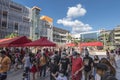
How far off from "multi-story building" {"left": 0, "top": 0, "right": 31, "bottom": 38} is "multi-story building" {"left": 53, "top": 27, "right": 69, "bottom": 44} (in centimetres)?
3043

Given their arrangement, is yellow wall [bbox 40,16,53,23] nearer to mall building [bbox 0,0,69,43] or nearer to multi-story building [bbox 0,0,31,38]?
Result: mall building [bbox 0,0,69,43]

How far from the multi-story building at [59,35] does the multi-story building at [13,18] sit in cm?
3043

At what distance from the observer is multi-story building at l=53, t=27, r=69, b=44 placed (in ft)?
341

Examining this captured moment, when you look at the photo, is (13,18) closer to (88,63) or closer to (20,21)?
(20,21)

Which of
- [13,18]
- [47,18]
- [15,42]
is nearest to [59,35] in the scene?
[47,18]

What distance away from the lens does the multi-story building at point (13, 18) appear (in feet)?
196

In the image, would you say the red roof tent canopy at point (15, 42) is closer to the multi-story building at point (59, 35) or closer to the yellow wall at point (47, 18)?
the yellow wall at point (47, 18)

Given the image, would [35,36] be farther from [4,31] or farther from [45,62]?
[45,62]

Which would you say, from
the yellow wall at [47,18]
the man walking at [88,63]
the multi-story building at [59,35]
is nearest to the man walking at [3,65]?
the man walking at [88,63]

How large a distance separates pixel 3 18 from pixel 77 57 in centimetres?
5612

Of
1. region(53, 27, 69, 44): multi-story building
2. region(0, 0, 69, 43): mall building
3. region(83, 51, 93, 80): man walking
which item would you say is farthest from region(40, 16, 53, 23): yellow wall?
region(83, 51, 93, 80): man walking

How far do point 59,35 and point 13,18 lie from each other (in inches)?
1874

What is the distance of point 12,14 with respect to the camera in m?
64.3

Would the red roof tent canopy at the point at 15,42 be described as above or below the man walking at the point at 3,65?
above
